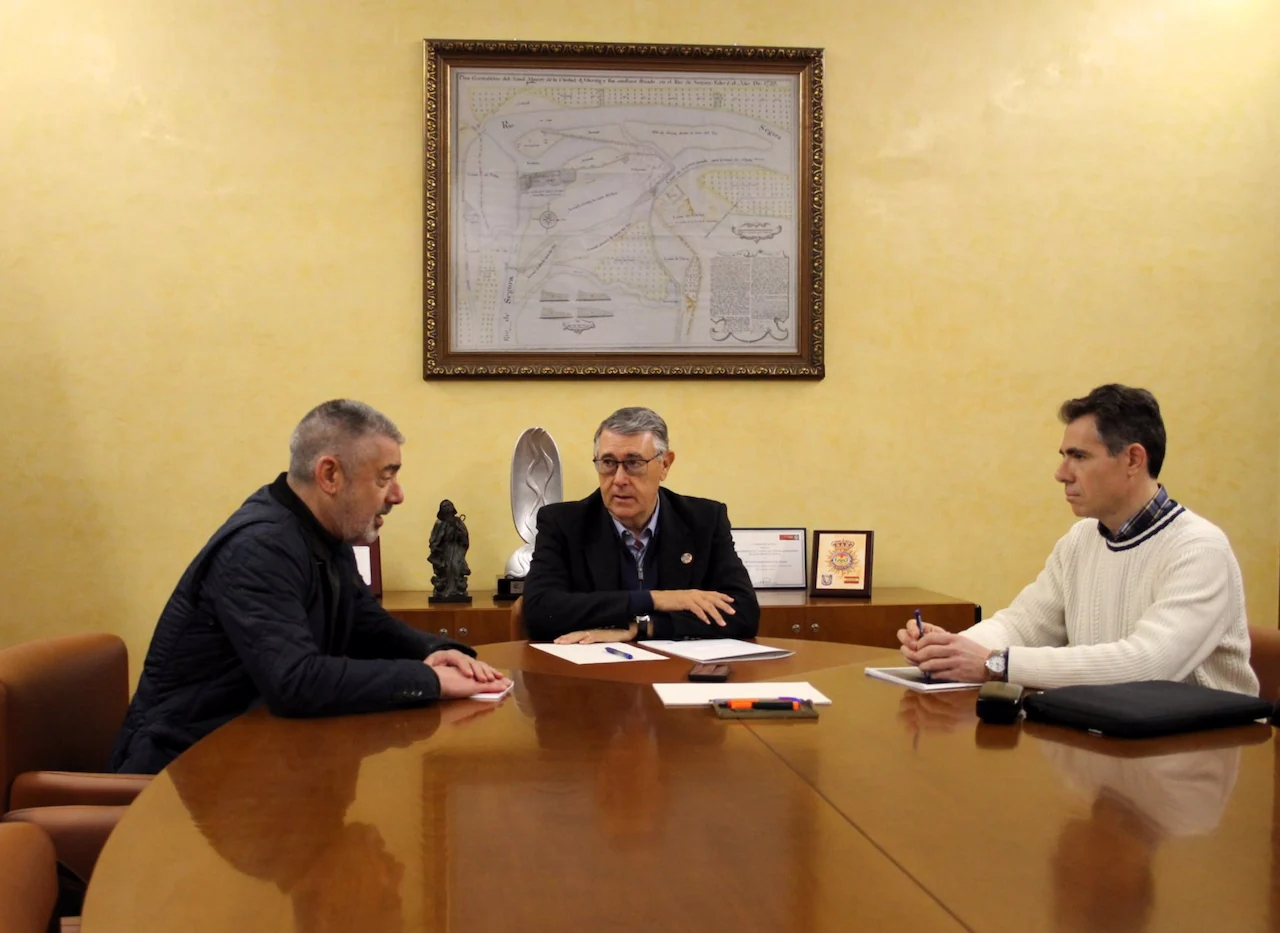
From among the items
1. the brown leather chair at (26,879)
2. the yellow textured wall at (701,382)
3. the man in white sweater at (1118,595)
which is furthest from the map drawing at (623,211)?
the brown leather chair at (26,879)

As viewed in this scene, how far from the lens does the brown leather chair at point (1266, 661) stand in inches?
101

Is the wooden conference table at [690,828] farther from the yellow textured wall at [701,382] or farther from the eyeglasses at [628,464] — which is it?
the yellow textured wall at [701,382]

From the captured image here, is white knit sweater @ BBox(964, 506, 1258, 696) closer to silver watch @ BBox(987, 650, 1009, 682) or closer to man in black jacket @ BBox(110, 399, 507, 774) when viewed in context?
silver watch @ BBox(987, 650, 1009, 682)

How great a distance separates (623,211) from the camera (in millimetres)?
4453

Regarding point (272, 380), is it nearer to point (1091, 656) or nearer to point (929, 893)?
point (1091, 656)

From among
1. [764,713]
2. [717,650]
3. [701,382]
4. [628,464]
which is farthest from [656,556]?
[764,713]

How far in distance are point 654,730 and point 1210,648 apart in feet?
4.08

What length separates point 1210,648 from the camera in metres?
2.44

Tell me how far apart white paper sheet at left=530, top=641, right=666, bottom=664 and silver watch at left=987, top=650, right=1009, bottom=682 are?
741 mm

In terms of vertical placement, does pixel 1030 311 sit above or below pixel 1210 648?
above

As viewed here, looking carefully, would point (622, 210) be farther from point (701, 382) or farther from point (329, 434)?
point (329, 434)

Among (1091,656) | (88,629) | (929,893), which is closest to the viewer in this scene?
(929,893)

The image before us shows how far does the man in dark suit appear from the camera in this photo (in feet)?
10.9

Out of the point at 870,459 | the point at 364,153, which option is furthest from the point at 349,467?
the point at 870,459
